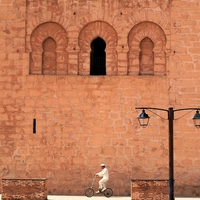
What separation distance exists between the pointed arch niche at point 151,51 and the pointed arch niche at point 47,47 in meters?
2.06

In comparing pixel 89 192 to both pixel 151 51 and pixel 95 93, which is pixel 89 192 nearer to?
pixel 95 93

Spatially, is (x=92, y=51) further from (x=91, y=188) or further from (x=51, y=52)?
(x=91, y=188)

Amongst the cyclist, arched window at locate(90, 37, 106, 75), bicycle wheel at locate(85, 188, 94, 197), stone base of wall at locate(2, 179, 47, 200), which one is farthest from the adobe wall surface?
stone base of wall at locate(2, 179, 47, 200)

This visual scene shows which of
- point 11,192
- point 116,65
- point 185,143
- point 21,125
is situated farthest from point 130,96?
point 11,192

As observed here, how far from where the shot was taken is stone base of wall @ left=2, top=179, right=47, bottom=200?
12.4m

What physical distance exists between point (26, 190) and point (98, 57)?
4756 millimetres

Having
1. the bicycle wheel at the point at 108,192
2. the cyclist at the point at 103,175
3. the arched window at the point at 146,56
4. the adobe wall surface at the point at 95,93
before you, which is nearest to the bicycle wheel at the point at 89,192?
the cyclist at the point at 103,175

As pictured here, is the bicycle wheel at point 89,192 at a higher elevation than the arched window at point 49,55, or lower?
lower

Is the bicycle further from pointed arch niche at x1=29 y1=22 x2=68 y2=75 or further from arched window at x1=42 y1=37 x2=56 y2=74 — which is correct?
arched window at x1=42 y1=37 x2=56 y2=74

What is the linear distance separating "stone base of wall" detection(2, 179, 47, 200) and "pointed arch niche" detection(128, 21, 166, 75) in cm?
446

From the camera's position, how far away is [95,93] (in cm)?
1426

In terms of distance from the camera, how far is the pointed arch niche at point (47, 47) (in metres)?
14.5

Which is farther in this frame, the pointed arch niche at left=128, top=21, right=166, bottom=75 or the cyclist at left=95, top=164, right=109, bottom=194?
the pointed arch niche at left=128, top=21, right=166, bottom=75

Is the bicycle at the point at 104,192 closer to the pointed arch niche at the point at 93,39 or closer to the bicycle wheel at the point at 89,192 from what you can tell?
the bicycle wheel at the point at 89,192
